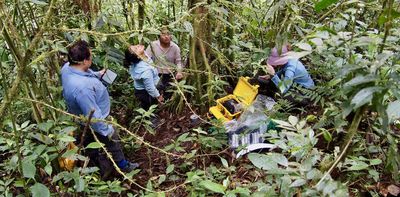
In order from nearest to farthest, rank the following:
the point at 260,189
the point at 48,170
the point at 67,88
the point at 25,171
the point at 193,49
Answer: the point at 260,189, the point at 25,171, the point at 48,170, the point at 67,88, the point at 193,49

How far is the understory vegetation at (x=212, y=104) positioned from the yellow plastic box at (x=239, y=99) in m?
0.17

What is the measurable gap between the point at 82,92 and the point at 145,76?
1361 millimetres

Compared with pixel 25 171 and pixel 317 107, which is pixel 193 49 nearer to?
pixel 317 107

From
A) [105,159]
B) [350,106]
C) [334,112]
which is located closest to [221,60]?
[105,159]

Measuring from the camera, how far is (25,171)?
2207mm

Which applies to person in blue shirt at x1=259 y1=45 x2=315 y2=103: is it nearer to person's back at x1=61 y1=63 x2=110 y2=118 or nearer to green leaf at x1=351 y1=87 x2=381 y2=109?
person's back at x1=61 y1=63 x2=110 y2=118

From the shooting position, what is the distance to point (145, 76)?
4.74 meters

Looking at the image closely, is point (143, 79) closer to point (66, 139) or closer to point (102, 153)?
point (102, 153)

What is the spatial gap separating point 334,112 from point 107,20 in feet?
5.91

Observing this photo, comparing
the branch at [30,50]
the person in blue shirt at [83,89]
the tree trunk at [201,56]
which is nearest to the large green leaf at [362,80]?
the branch at [30,50]

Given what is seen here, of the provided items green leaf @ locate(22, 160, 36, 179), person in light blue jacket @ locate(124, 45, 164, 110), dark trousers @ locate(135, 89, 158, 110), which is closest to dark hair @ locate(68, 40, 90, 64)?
person in light blue jacket @ locate(124, 45, 164, 110)

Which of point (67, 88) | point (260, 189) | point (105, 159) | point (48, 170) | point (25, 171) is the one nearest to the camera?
point (260, 189)

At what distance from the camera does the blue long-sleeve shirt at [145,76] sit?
470 centimetres

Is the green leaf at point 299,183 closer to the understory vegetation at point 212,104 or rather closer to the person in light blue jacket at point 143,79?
the understory vegetation at point 212,104
